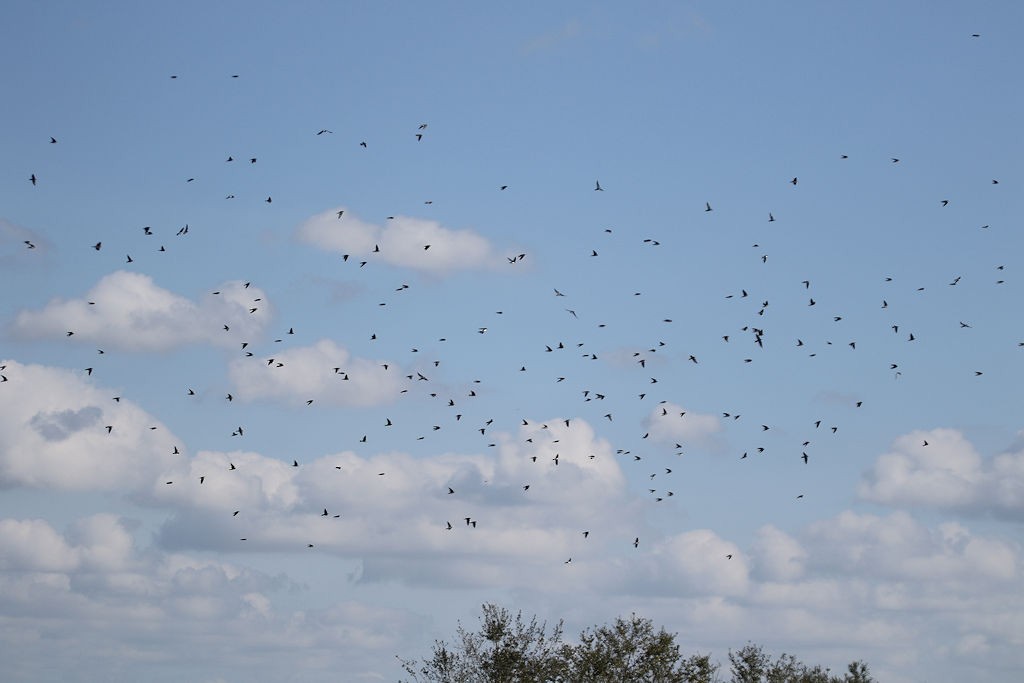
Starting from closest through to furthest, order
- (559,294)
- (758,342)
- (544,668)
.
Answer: (559,294) → (758,342) → (544,668)

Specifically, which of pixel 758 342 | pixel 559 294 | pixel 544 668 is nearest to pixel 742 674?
pixel 544 668

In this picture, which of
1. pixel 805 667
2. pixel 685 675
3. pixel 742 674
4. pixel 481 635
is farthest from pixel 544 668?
pixel 805 667

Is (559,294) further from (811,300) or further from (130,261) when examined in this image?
(130,261)

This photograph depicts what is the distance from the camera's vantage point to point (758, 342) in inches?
2579

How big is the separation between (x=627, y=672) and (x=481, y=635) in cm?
1257

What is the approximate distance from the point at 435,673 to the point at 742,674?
123 feet

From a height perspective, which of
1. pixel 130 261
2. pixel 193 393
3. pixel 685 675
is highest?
pixel 130 261

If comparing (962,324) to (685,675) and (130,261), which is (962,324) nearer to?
(685,675)

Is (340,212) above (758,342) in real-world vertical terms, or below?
above

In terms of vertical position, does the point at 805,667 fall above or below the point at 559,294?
below

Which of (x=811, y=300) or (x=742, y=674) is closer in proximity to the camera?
(x=811, y=300)

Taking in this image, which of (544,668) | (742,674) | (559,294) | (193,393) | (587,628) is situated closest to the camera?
(559,294)

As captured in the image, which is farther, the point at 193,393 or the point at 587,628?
the point at 587,628

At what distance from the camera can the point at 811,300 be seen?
217ft
